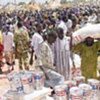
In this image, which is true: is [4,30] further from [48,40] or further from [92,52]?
[92,52]

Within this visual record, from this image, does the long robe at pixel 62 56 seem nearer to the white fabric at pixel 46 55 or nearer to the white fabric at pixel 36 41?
the white fabric at pixel 46 55

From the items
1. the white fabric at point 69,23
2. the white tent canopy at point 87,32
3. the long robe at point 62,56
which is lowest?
the long robe at point 62,56

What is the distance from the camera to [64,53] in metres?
6.97

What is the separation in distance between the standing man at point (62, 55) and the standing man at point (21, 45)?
Result: 1.20 metres

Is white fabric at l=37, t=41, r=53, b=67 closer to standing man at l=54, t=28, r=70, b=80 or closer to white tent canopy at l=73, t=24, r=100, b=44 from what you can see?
standing man at l=54, t=28, r=70, b=80

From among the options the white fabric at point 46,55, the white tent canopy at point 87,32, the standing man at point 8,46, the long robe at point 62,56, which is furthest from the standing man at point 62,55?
the standing man at point 8,46

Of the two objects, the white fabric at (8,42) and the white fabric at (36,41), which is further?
the white fabric at (8,42)

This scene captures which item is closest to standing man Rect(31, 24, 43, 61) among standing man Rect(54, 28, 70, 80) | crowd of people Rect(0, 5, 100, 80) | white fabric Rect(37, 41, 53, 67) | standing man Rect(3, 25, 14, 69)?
crowd of people Rect(0, 5, 100, 80)

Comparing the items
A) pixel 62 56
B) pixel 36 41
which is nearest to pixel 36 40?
pixel 36 41

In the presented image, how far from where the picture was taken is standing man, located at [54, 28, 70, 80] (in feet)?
22.4

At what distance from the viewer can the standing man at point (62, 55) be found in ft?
22.4

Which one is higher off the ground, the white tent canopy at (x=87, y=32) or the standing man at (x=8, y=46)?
the white tent canopy at (x=87, y=32)

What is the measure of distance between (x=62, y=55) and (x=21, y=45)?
4.57ft

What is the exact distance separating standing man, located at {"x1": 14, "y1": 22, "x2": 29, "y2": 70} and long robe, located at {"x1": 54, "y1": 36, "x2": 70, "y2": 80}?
1.20 m
